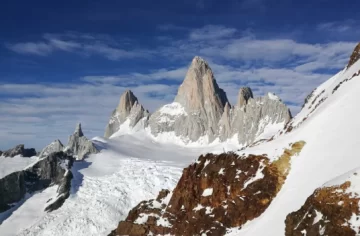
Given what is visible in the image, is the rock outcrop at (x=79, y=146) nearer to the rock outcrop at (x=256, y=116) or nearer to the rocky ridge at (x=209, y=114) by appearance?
the rocky ridge at (x=209, y=114)

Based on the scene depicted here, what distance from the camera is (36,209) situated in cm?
9000

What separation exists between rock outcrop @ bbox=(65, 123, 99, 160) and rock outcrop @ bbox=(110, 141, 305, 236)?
294 ft

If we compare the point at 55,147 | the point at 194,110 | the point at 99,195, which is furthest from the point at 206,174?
the point at 194,110

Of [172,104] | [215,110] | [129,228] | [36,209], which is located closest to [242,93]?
[215,110]

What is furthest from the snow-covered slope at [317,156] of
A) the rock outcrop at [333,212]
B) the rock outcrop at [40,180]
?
the rock outcrop at [40,180]

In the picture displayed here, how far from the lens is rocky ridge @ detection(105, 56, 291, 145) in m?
156

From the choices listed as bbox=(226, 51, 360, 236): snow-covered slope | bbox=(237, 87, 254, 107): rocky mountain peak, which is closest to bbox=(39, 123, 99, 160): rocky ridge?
bbox=(237, 87, 254, 107): rocky mountain peak

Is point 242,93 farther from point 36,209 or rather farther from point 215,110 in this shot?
point 36,209

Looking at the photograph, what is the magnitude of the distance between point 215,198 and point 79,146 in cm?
11574

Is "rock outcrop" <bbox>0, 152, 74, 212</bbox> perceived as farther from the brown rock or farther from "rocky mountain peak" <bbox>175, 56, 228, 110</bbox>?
"rocky mountain peak" <bbox>175, 56, 228, 110</bbox>

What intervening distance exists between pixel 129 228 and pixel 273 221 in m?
19.0

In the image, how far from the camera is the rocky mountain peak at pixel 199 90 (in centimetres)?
19025

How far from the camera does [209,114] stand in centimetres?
18588

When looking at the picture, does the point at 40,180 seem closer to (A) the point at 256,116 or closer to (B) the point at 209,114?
(A) the point at 256,116
